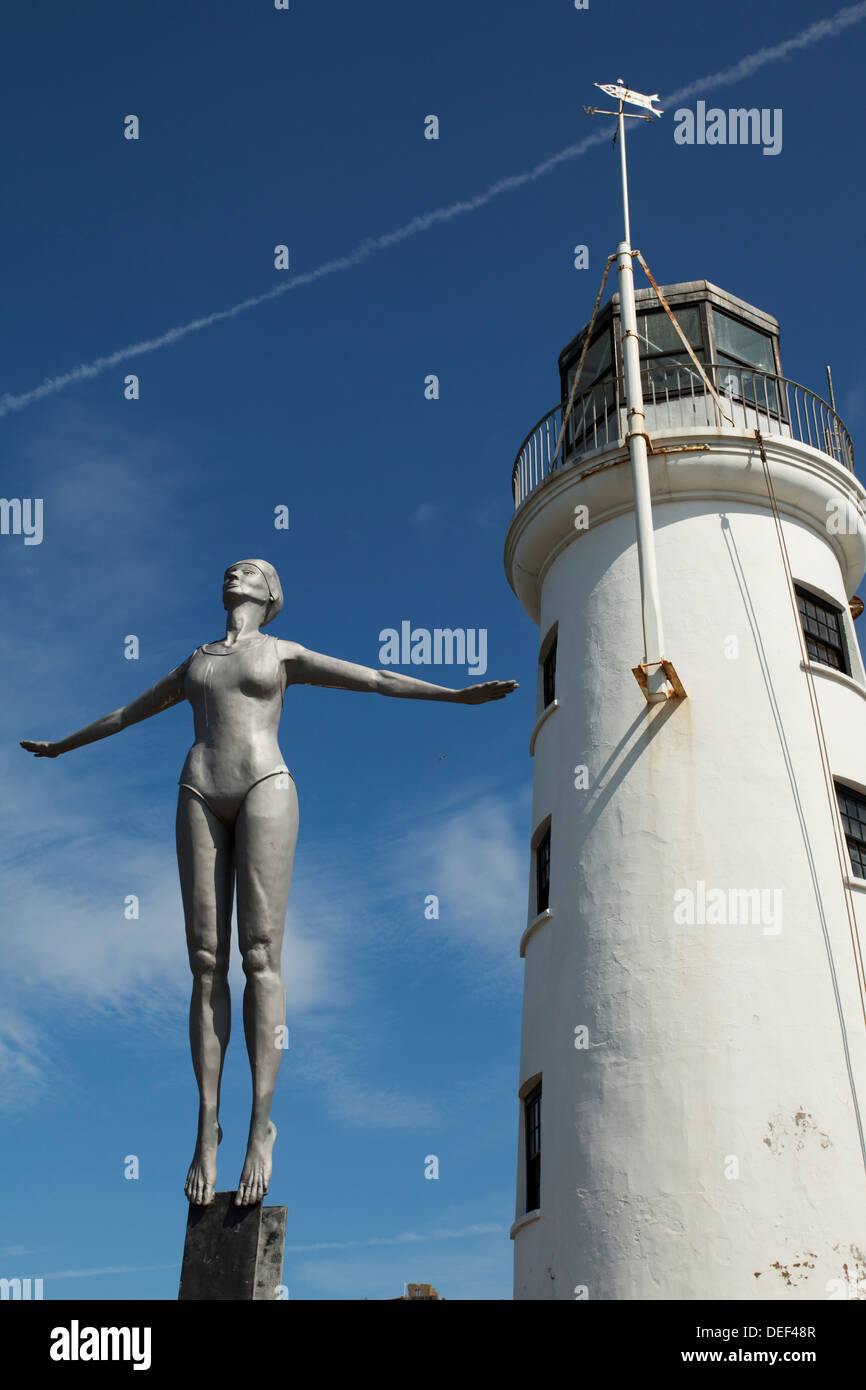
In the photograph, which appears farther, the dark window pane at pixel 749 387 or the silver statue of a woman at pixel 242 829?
the dark window pane at pixel 749 387

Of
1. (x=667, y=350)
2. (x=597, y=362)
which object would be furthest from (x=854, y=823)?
(x=597, y=362)

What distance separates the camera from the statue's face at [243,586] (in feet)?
33.1

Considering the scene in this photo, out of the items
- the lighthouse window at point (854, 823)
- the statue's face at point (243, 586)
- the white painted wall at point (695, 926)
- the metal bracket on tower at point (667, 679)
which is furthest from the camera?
the metal bracket on tower at point (667, 679)

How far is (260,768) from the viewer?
30.2 ft

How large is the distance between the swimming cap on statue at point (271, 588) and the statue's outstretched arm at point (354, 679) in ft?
1.97

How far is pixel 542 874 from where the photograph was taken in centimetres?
2039

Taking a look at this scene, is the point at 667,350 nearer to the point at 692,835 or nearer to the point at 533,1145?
the point at 692,835

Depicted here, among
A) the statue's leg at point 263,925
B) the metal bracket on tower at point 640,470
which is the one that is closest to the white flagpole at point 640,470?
the metal bracket on tower at point 640,470

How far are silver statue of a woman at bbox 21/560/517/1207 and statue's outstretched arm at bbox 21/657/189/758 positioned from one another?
0.06 feet

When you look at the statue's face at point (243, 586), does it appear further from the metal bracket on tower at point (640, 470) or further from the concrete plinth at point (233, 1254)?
the metal bracket on tower at point (640, 470)

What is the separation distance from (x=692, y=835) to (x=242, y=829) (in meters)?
10.2

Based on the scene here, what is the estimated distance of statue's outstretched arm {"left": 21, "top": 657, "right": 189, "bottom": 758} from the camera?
998 centimetres
